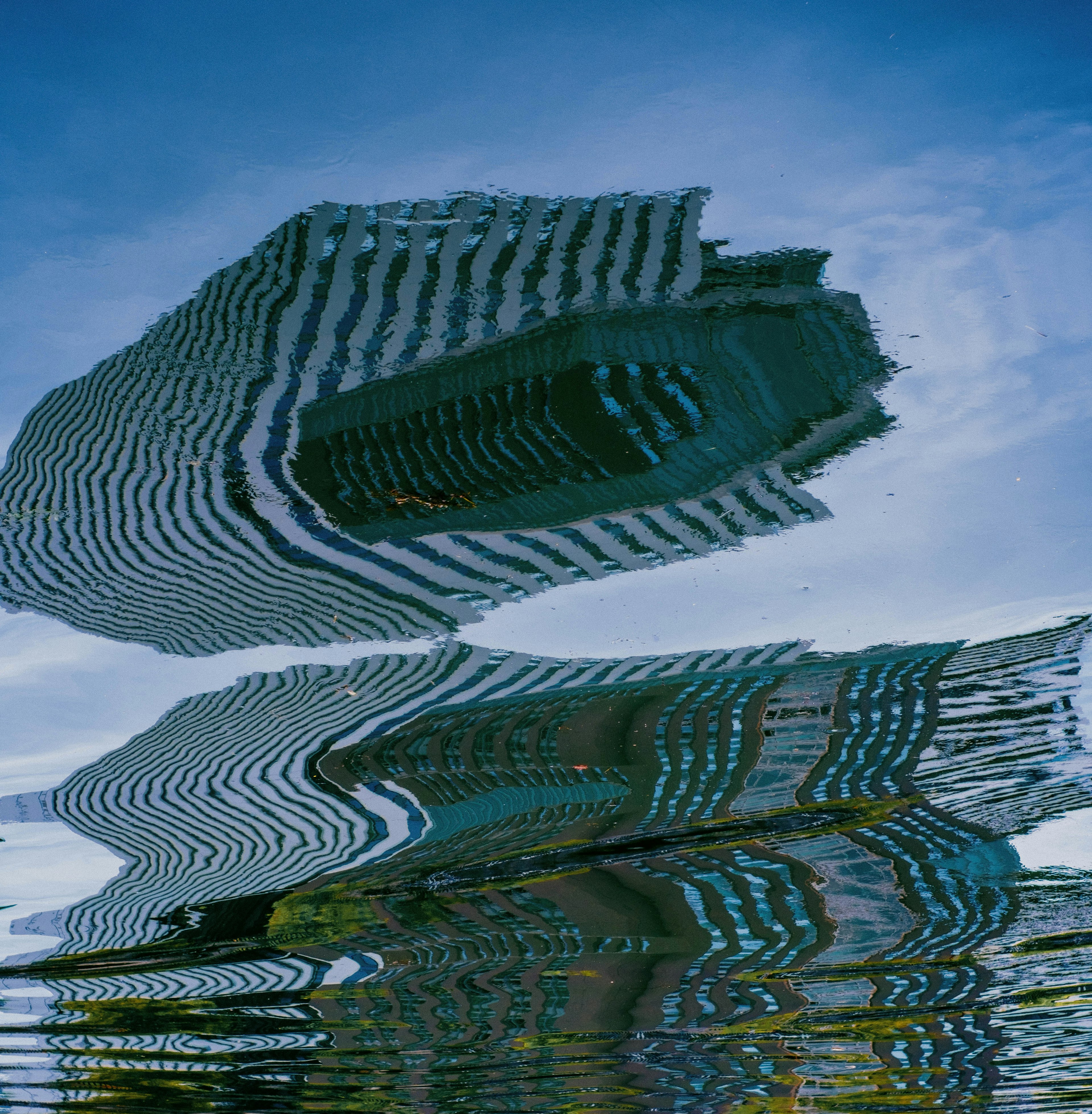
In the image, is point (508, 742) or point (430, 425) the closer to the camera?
point (430, 425)

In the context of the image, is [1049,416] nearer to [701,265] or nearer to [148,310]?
[701,265]

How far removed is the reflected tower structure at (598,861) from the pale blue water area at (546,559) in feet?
0.04

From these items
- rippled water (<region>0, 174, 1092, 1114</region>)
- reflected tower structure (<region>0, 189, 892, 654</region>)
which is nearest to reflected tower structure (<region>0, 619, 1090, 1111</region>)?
rippled water (<region>0, 174, 1092, 1114</region>)

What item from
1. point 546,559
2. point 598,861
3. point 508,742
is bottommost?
point 598,861

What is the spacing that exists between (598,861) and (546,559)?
86 centimetres

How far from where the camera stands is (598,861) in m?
1.73

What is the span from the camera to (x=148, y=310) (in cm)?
85

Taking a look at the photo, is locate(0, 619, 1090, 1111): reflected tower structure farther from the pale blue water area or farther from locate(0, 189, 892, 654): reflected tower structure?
locate(0, 189, 892, 654): reflected tower structure

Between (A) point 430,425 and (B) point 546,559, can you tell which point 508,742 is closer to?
(B) point 546,559

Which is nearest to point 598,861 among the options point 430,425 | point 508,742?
point 508,742

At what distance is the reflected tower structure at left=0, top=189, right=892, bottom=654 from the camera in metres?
0.83

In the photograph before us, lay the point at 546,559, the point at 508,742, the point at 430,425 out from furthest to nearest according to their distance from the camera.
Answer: the point at 508,742 → the point at 546,559 → the point at 430,425

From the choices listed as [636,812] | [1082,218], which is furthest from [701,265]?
[636,812]

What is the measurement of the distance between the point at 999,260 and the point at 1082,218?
0.27ft
